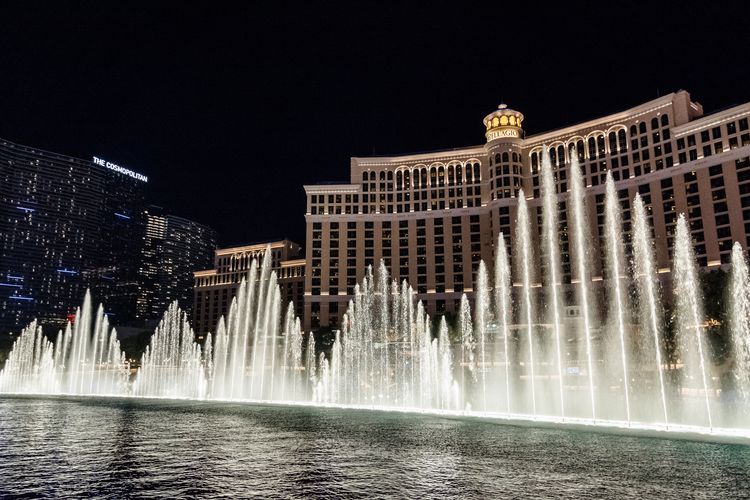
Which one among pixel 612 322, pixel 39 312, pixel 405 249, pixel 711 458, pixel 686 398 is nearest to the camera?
pixel 711 458

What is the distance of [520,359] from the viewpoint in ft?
222

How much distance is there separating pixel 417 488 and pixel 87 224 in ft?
661

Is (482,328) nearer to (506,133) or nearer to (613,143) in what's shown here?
(613,143)

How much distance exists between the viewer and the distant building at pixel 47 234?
16062cm

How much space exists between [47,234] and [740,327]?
605 feet

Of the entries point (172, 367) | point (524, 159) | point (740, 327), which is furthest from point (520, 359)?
point (524, 159)

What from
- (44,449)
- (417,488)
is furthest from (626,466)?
(44,449)

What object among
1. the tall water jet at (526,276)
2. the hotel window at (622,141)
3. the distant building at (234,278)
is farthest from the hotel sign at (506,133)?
the distant building at (234,278)

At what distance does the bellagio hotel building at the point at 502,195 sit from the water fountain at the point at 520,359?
15.7ft

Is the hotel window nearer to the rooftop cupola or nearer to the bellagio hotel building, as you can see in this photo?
the bellagio hotel building

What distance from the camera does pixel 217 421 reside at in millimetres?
25188

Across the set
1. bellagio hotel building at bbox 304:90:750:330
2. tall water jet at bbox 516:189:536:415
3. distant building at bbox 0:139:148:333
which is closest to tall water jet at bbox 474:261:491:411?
tall water jet at bbox 516:189:536:415

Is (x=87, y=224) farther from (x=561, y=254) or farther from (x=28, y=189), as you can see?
(x=561, y=254)

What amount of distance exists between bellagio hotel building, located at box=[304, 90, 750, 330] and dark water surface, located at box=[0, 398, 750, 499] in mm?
67487
